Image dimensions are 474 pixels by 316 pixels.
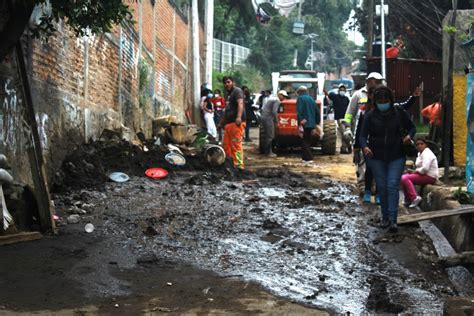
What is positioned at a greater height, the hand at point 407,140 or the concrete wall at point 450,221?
the hand at point 407,140

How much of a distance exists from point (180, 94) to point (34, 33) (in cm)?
1676

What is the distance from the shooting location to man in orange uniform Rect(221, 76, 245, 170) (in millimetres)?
12219

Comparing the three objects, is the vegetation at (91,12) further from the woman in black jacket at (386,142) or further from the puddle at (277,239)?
the woman in black jacket at (386,142)

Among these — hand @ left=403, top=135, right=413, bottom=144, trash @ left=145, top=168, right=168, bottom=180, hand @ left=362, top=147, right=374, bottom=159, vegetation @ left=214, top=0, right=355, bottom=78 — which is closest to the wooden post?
hand @ left=362, top=147, right=374, bottom=159

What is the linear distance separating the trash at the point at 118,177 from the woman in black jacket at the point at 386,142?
3.96 m

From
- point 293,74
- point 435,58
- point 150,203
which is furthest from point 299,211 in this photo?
point 435,58

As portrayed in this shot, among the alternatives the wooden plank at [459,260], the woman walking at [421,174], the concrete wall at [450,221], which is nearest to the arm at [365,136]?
the concrete wall at [450,221]

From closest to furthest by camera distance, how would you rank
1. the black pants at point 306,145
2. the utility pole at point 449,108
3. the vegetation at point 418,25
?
the utility pole at point 449,108 < the black pants at point 306,145 < the vegetation at point 418,25

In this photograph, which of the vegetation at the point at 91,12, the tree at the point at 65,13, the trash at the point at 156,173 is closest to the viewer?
the tree at the point at 65,13

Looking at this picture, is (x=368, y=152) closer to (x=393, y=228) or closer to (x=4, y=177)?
(x=393, y=228)

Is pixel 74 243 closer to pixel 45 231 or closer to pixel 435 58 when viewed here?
pixel 45 231

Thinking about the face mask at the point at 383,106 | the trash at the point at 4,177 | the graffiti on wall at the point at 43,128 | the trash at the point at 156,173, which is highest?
the face mask at the point at 383,106

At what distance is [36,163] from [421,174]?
16.9ft

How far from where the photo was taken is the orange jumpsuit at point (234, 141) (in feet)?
40.7
